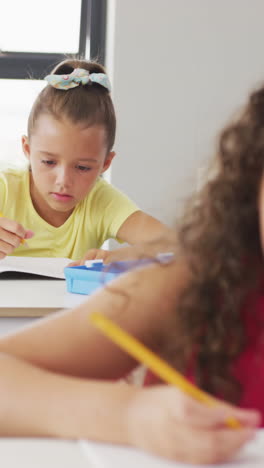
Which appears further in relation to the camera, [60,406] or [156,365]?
[60,406]

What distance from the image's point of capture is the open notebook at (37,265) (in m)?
1.68

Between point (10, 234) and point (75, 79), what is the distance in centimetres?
52

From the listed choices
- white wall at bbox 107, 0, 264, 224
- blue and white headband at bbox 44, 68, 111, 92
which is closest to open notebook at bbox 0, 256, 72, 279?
blue and white headband at bbox 44, 68, 111, 92

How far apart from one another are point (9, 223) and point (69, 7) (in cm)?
149

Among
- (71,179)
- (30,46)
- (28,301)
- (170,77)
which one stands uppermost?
(30,46)

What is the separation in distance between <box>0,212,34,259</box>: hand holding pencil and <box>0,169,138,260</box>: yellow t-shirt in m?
0.30

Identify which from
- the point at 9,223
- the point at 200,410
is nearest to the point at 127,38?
the point at 9,223

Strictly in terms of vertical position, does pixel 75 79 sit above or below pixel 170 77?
below

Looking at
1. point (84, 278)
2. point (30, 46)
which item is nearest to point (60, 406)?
point (84, 278)

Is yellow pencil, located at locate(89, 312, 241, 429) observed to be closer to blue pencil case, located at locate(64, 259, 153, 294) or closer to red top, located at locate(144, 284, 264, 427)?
red top, located at locate(144, 284, 264, 427)

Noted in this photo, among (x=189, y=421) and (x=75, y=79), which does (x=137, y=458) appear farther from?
(x=75, y=79)

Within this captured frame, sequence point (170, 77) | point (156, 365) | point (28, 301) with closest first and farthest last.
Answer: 1. point (156, 365)
2. point (28, 301)
3. point (170, 77)

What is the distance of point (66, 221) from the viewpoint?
2.04m

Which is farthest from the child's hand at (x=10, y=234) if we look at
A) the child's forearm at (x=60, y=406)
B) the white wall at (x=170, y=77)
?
the child's forearm at (x=60, y=406)
